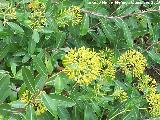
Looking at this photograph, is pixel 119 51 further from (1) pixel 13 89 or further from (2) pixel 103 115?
(1) pixel 13 89

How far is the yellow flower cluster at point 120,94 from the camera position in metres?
2.76

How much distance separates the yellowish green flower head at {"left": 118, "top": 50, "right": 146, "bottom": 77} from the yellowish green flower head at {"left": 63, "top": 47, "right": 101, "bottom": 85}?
0.58 m

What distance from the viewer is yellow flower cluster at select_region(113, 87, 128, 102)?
2763 millimetres

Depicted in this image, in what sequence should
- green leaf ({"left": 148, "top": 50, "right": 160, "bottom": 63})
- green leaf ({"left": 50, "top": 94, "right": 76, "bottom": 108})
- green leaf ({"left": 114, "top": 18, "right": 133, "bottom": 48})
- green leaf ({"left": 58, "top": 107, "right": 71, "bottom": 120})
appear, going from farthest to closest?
green leaf ({"left": 148, "top": 50, "right": 160, "bottom": 63})
green leaf ({"left": 114, "top": 18, "right": 133, "bottom": 48})
green leaf ({"left": 58, "top": 107, "right": 71, "bottom": 120})
green leaf ({"left": 50, "top": 94, "right": 76, "bottom": 108})

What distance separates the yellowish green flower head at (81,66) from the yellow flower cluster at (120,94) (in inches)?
31.3

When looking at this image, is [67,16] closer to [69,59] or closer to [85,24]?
[85,24]

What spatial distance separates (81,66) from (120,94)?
968 millimetres

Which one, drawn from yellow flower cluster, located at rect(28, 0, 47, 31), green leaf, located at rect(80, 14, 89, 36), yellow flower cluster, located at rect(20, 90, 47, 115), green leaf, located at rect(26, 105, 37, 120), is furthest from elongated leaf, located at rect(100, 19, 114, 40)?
green leaf, located at rect(26, 105, 37, 120)

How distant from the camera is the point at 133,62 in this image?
2539mm

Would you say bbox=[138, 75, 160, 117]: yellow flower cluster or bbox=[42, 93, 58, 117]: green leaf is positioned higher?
bbox=[42, 93, 58, 117]: green leaf

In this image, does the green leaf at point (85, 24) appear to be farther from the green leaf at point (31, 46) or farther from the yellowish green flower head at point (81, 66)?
the yellowish green flower head at point (81, 66)

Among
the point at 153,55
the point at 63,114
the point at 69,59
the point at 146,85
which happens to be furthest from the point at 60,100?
the point at 153,55

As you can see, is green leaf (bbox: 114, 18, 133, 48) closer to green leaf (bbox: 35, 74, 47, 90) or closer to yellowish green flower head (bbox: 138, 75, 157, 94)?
yellowish green flower head (bbox: 138, 75, 157, 94)

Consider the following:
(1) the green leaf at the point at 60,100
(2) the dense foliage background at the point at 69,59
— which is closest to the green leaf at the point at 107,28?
(2) the dense foliage background at the point at 69,59
